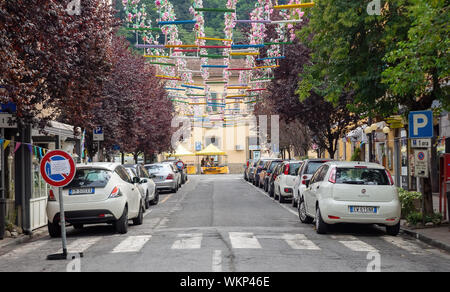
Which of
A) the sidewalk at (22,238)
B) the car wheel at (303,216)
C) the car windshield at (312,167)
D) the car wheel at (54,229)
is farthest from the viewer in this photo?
the car windshield at (312,167)

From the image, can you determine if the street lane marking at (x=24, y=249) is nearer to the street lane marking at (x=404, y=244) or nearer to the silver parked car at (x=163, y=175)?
the street lane marking at (x=404, y=244)

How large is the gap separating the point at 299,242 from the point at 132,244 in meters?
3.21

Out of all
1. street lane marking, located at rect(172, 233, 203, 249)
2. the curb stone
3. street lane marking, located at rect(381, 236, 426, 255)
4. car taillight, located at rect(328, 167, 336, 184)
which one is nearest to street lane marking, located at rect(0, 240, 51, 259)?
street lane marking, located at rect(172, 233, 203, 249)

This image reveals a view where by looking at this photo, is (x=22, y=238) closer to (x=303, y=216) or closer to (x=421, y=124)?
(x=303, y=216)

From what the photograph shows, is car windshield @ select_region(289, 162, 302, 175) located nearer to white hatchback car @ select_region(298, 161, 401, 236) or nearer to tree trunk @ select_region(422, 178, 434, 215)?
tree trunk @ select_region(422, 178, 434, 215)

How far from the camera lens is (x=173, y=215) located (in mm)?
19703

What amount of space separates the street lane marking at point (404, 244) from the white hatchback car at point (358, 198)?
0.42 m

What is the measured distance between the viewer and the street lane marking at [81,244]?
468 inches

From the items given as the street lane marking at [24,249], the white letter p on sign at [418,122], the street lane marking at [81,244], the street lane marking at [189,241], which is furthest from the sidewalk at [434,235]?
the street lane marking at [24,249]

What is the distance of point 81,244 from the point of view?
12.7 m

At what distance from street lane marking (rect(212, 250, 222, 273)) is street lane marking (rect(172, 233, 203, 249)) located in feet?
3.13
